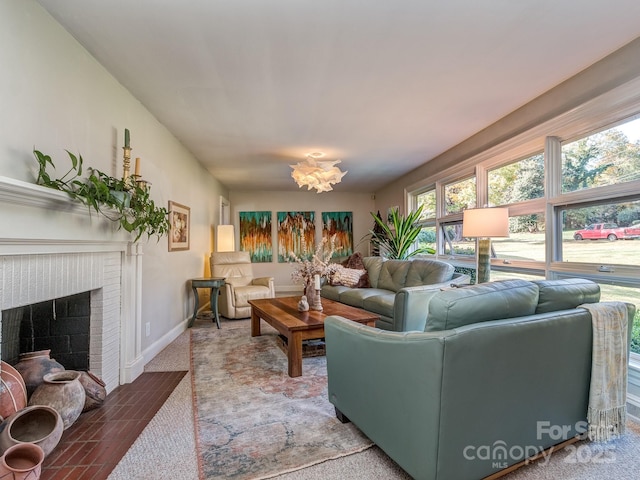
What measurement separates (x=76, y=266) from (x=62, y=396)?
2.46ft

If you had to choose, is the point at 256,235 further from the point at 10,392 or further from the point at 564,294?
the point at 564,294

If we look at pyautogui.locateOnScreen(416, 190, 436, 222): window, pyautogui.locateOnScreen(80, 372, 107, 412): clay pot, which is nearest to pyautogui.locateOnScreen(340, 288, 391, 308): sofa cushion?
pyautogui.locateOnScreen(416, 190, 436, 222): window

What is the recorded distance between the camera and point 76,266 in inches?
79.0

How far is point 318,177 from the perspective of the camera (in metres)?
3.93

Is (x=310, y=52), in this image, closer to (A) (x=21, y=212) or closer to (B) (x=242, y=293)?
(A) (x=21, y=212)

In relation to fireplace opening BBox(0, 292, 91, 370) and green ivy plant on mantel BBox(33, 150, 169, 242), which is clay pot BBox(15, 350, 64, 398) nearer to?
fireplace opening BBox(0, 292, 91, 370)

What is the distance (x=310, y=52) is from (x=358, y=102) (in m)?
0.85

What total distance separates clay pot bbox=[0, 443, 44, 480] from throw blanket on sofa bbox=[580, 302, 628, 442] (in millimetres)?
2598

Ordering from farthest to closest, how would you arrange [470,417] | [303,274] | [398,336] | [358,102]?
1. [303,274]
2. [358,102]
3. [398,336]
4. [470,417]

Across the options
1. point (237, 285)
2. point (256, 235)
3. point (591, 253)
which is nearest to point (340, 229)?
point (256, 235)

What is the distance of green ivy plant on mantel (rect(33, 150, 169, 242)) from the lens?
1.69 m

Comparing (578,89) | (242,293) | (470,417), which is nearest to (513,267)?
(578,89)

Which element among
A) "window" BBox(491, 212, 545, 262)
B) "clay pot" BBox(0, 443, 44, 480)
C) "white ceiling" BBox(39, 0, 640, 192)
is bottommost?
"clay pot" BBox(0, 443, 44, 480)

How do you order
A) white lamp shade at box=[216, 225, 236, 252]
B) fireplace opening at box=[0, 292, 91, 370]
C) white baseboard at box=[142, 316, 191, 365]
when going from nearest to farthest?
fireplace opening at box=[0, 292, 91, 370], white baseboard at box=[142, 316, 191, 365], white lamp shade at box=[216, 225, 236, 252]
